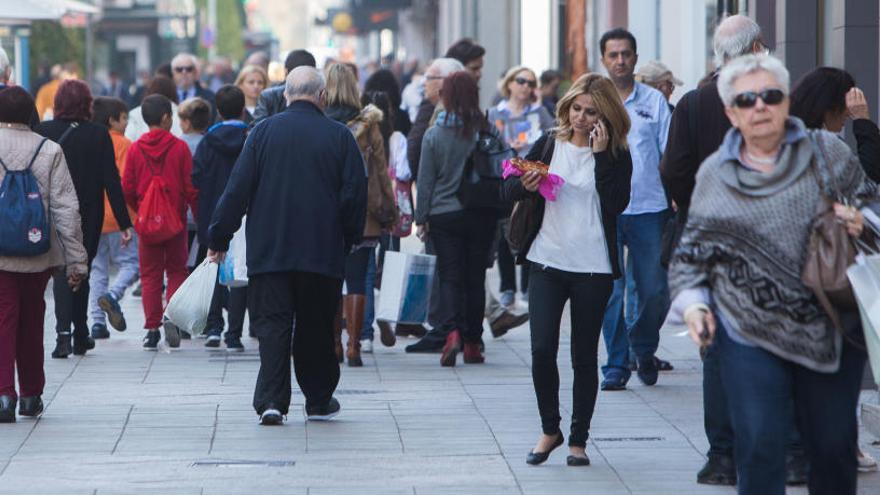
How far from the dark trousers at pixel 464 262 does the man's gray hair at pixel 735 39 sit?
371 cm

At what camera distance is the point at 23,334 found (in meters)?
9.44

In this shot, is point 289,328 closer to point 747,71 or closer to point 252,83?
point 747,71

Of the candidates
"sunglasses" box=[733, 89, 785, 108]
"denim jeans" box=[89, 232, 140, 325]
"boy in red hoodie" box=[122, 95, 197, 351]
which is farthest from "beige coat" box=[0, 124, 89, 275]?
"sunglasses" box=[733, 89, 785, 108]

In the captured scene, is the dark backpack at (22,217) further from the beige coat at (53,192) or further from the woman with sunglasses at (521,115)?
→ the woman with sunglasses at (521,115)

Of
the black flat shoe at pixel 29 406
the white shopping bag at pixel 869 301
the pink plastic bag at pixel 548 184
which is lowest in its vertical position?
the black flat shoe at pixel 29 406

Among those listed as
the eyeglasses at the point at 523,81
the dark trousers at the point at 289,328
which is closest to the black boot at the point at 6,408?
the dark trousers at the point at 289,328

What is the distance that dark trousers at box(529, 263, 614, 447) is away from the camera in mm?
7957

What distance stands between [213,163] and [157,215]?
61 cm

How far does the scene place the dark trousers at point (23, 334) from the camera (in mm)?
9312

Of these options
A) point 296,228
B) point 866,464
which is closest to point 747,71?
point 866,464

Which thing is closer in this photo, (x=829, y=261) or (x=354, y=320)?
(x=829, y=261)

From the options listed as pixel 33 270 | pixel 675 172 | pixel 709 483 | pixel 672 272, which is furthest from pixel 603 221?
pixel 33 270

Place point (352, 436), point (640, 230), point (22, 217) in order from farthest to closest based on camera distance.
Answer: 1. point (640, 230)
2. point (22, 217)
3. point (352, 436)

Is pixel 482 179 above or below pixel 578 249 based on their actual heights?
above
